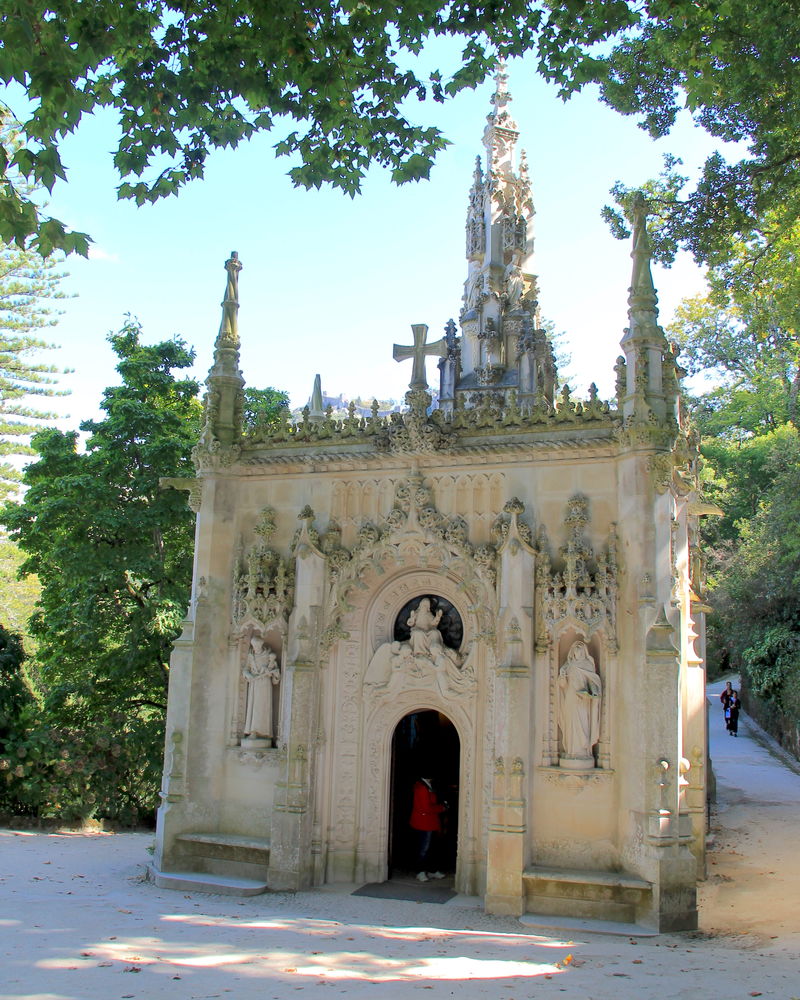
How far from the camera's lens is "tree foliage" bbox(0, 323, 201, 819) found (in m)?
18.5

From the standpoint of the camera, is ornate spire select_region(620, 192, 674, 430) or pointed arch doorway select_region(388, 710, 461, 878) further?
pointed arch doorway select_region(388, 710, 461, 878)

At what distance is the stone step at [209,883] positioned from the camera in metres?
12.5

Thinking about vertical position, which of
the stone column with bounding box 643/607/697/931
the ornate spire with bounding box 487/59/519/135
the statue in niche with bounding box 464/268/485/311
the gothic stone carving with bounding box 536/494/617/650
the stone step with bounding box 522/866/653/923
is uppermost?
the ornate spire with bounding box 487/59/519/135

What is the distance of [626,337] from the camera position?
41.1 ft

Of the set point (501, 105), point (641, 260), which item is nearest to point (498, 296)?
point (501, 105)

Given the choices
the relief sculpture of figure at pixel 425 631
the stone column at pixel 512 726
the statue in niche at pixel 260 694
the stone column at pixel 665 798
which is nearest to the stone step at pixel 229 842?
the statue in niche at pixel 260 694

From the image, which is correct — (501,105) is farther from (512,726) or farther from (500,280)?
(512,726)

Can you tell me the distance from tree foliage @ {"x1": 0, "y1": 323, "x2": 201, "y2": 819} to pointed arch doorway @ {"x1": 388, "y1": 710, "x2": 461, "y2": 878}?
252 inches

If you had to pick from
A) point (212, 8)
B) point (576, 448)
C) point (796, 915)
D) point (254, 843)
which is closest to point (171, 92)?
point (212, 8)

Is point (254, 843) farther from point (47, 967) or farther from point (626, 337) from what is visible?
point (626, 337)

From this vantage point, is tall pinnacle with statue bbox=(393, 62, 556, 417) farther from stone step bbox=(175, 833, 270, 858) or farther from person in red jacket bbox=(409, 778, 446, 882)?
stone step bbox=(175, 833, 270, 858)

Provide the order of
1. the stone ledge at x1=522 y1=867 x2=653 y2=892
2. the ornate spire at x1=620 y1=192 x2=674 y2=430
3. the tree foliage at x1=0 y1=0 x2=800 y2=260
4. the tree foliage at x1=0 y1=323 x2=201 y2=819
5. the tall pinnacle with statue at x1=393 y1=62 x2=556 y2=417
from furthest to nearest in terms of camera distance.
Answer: the tall pinnacle with statue at x1=393 y1=62 x2=556 y2=417, the tree foliage at x1=0 y1=323 x2=201 y2=819, the ornate spire at x1=620 y1=192 x2=674 y2=430, the stone ledge at x1=522 y1=867 x2=653 y2=892, the tree foliage at x1=0 y1=0 x2=800 y2=260

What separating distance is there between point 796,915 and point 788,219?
939 centimetres

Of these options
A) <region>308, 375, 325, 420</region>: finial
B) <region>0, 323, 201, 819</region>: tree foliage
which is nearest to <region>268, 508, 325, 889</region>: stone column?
<region>308, 375, 325, 420</region>: finial
